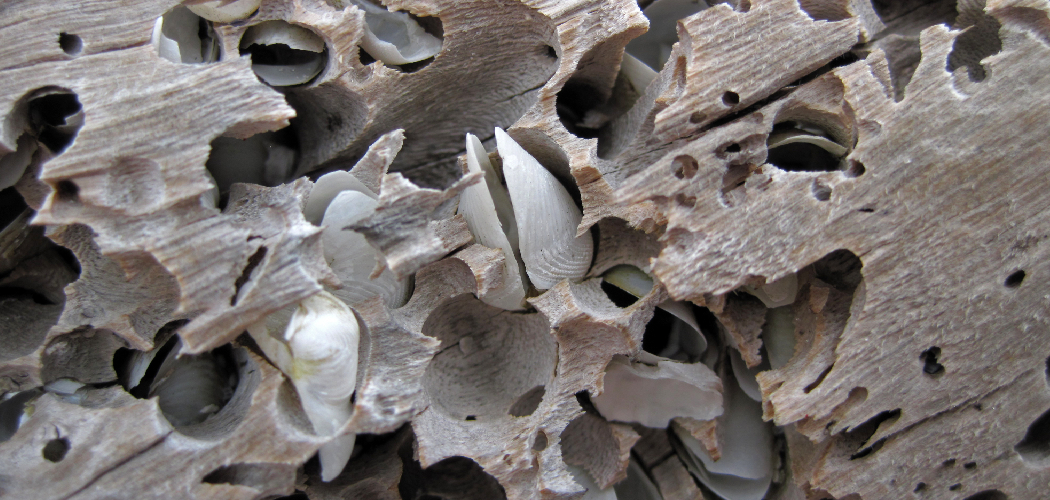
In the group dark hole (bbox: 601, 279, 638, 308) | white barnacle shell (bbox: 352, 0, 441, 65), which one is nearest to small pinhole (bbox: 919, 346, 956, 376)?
dark hole (bbox: 601, 279, 638, 308)

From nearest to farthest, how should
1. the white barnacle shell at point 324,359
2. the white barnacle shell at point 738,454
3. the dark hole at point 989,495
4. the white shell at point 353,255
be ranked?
1. the white barnacle shell at point 324,359
2. the white shell at point 353,255
3. the dark hole at point 989,495
4. the white barnacle shell at point 738,454

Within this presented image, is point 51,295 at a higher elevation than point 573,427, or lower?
higher

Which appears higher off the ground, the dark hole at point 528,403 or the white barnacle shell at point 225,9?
the white barnacle shell at point 225,9

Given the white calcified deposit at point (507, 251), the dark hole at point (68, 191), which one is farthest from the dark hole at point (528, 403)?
the dark hole at point (68, 191)

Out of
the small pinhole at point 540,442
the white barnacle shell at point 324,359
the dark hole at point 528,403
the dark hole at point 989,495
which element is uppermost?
the white barnacle shell at point 324,359

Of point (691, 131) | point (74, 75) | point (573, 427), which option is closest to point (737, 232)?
point (691, 131)

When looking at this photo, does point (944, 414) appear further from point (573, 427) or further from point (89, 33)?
point (89, 33)

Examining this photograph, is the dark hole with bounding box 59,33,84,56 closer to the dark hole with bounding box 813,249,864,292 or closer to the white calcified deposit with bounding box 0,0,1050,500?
the white calcified deposit with bounding box 0,0,1050,500

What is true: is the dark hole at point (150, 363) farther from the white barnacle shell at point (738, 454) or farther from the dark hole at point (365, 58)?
the white barnacle shell at point (738, 454)
